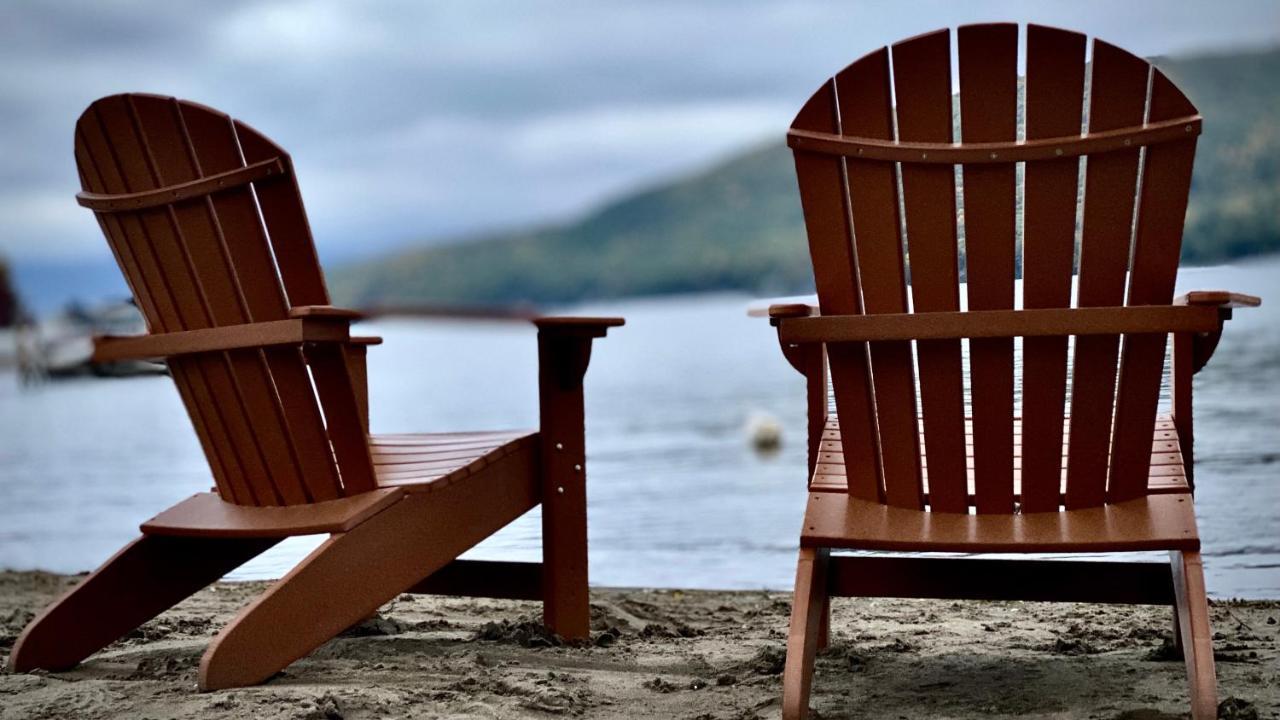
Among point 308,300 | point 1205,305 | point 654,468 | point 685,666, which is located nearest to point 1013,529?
point 1205,305

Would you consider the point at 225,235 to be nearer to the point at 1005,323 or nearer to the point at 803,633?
the point at 803,633

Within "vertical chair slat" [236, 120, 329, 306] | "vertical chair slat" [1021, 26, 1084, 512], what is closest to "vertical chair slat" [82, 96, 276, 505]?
"vertical chair slat" [236, 120, 329, 306]

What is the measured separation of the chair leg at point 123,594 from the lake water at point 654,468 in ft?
1.11

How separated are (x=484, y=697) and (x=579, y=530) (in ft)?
2.32

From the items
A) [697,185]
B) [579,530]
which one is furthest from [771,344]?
→ [697,185]

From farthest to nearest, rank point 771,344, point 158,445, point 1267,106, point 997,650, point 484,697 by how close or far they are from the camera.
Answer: point 1267,106
point 771,344
point 158,445
point 997,650
point 484,697

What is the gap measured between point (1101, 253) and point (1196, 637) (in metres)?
0.67

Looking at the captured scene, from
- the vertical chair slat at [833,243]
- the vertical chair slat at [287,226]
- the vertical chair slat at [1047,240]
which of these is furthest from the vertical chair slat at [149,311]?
the vertical chair slat at [1047,240]

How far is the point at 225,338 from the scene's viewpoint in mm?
2600

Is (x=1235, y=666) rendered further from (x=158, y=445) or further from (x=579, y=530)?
(x=158, y=445)

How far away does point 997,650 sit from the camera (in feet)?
9.10

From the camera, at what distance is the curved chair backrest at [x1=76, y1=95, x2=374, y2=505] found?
2561mm

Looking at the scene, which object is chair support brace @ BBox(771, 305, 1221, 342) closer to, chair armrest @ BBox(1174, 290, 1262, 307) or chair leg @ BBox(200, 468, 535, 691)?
chair armrest @ BBox(1174, 290, 1262, 307)

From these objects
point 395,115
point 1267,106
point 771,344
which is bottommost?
point 771,344
